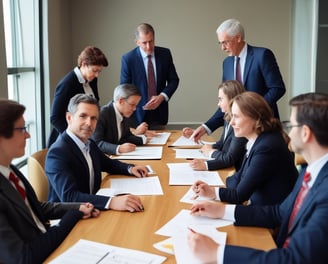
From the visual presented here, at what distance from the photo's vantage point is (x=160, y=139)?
369 centimetres

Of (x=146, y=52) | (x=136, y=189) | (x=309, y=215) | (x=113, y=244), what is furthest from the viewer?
(x=146, y=52)

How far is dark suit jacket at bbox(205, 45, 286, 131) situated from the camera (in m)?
3.53

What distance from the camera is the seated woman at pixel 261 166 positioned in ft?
6.94

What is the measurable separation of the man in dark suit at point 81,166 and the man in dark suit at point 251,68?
125 cm

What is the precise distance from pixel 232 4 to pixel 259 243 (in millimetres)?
4627

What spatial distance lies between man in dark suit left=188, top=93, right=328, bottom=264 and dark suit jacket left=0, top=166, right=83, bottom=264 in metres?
0.52

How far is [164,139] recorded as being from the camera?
12.1 ft

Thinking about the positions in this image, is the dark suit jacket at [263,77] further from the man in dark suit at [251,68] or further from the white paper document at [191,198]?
the white paper document at [191,198]

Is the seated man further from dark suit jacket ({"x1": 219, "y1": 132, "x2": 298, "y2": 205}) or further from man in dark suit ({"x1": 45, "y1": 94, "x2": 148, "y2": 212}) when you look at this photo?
dark suit jacket ({"x1": 219, "y1": 132, "x2": 298, "y2": 205})

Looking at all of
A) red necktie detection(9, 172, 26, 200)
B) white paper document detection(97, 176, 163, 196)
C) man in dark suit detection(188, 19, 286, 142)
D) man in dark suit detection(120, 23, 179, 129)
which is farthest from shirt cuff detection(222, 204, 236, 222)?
man in dark suit detection(120, 23, 179, 129)

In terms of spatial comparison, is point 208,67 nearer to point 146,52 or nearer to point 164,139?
point 146,52

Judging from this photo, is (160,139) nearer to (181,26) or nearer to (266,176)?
(266,176)

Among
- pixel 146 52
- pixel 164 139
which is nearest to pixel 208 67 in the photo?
pixel 146 52

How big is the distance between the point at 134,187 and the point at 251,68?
1.75 m
